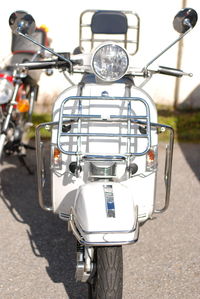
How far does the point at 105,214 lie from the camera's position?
251 cm

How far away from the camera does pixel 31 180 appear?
4871 mm

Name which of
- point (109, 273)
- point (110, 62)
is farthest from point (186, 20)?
point (109, 273)

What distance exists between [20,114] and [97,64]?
218cm

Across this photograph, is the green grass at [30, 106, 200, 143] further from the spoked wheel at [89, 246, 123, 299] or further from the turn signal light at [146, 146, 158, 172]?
the spoked wheel at [89, 246, 123, 299]

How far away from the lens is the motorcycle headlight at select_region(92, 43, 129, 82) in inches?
110

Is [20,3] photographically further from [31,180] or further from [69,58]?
[69,58]

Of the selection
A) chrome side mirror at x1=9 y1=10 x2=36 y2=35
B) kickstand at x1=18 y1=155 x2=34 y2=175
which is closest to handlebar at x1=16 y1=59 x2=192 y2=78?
chrome side mirror at x1=9 y1=10 x2=36 y2=35

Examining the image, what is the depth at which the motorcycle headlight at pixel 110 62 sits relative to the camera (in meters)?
2.78

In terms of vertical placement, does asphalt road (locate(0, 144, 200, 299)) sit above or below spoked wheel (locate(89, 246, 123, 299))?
below

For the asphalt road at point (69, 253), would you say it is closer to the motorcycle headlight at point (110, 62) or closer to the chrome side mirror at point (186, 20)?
the motorcycle headlight at point (110, 62)

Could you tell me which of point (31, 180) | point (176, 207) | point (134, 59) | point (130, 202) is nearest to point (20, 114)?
point (31, 180)

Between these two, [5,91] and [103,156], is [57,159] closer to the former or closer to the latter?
[103,156]

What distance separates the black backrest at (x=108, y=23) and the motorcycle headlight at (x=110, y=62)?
54.7 inches

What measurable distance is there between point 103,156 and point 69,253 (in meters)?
1.02
